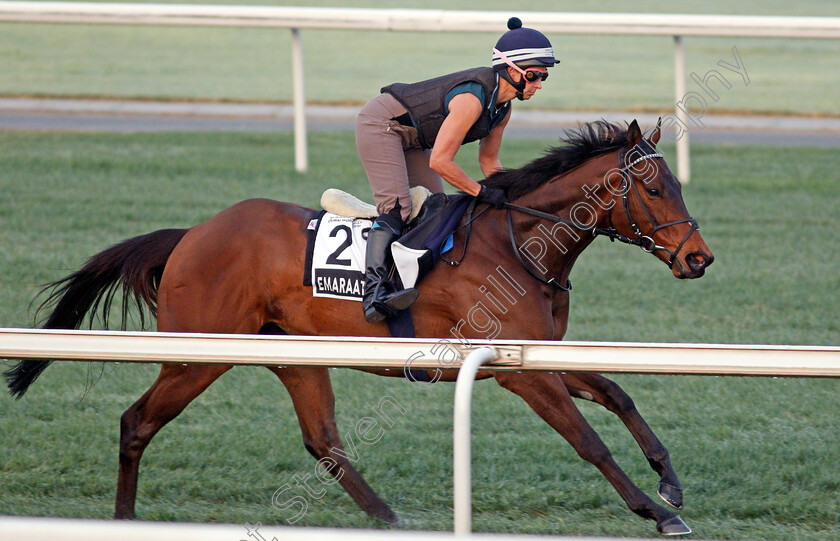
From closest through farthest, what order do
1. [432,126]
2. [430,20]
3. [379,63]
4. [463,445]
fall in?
[463,445]
[432,126]
[430,20]
[379,63]

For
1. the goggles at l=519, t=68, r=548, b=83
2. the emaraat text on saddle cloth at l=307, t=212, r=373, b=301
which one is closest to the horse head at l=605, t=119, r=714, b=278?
the goggles at l=519, t=68, r=548, b=83

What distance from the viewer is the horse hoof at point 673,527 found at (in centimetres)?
369

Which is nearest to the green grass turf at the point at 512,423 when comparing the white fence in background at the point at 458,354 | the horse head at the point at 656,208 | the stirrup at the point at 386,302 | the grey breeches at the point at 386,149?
the stirrup at the point at 386,302

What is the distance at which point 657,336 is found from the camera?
20.3 feet

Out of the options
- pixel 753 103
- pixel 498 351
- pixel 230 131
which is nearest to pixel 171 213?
pixel 230 131

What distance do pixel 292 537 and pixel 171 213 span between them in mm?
6708

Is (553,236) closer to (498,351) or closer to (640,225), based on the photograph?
(640,225)

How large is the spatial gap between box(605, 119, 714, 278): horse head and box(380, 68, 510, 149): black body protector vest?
20.8 inches

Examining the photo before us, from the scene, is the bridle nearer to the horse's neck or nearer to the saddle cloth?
the horse's neck

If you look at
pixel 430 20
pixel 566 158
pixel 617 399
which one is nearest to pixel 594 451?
pixel 617 399

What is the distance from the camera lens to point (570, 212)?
13.2 feet

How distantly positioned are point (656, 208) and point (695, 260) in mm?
240

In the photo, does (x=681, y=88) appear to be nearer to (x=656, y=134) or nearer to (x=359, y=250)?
(x=656, y=134)

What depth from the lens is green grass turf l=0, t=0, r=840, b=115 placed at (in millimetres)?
15055
